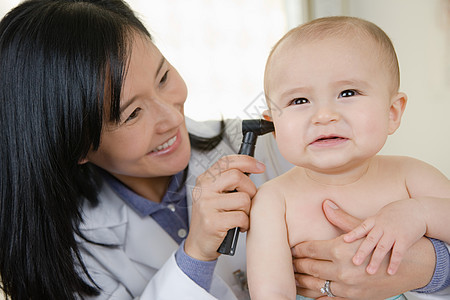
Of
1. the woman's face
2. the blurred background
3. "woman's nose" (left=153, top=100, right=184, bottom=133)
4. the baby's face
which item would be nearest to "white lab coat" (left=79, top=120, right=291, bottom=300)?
the woman's face

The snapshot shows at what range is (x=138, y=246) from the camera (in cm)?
114

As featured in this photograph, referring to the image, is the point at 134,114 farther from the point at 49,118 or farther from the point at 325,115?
the point at 325,115

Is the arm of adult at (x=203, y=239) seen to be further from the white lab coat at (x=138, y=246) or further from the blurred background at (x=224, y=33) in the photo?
the blurred background at (x=224, y=33)

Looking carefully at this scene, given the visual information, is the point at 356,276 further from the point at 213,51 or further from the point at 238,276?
the point at 213,51

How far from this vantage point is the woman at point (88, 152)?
2.80 ft

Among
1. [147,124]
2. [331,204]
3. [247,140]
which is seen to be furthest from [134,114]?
[331,204]

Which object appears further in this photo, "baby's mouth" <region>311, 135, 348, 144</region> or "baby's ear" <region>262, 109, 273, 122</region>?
"baby's ear" <region>262, 109, 273, 122</region>

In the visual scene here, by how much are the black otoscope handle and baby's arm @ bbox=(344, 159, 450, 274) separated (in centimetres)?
23

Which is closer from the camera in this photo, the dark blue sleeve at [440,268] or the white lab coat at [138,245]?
the dark blue sleeve at [440,268]

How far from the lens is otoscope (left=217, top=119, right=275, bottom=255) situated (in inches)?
32.9

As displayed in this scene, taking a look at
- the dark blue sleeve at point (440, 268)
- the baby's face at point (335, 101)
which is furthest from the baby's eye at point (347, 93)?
the dark blue sleeve at point (440, 268)

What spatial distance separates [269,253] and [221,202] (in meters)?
0.14

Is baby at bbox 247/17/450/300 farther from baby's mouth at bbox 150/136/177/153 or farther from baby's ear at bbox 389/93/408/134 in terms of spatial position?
baby's mouth at bbox 150/136/177/153

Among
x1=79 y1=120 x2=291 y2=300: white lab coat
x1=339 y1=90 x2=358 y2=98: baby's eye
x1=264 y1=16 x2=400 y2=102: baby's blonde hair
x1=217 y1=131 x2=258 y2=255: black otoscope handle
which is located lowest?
x1=79 y1=120 x2=291 y2=300: white lab coat
